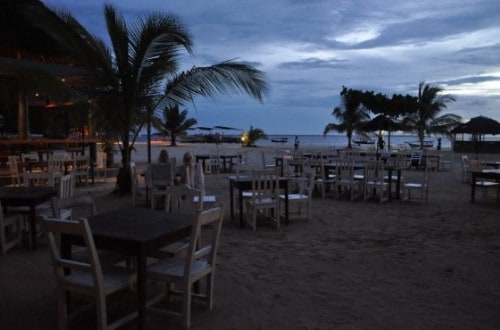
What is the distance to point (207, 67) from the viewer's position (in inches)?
400

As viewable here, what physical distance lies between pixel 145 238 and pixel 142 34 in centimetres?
765

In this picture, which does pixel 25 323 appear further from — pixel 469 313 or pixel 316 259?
pixel 469 313

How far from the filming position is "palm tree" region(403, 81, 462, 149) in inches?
1096

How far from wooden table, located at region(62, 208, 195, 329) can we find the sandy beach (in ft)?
2.00

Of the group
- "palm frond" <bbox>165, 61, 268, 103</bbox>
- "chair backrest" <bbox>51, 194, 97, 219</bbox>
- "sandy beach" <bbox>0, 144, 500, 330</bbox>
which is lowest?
"sandy beach" <bbox>0, 144, 500, 330</bbox>

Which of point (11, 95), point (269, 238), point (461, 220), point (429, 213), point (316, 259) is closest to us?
point (316, 259)

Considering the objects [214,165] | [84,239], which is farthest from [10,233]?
[214,165]

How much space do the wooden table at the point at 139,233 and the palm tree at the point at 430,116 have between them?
25.4 metres

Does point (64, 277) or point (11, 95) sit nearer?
point (64, 277)

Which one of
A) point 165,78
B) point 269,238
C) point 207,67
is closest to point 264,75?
point 207,67

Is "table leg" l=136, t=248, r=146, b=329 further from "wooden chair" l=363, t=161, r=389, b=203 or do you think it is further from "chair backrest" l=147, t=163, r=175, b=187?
"wooden chair" l=363, t=161, r=389, b=203

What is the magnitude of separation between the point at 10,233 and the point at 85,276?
152 inches

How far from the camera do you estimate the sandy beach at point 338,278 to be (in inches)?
147

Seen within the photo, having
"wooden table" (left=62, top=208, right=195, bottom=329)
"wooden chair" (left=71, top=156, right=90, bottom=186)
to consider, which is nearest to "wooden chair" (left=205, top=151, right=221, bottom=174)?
"wooden chair" (left=71, top=156, right=90, bottom=186)
